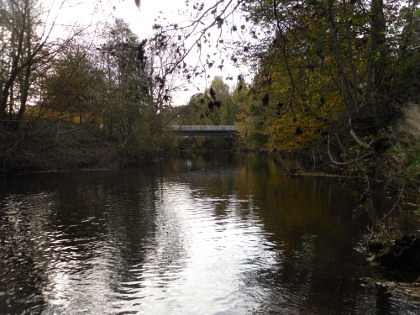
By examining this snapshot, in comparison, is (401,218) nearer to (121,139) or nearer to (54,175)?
(54,175)

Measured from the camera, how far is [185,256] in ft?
35.4

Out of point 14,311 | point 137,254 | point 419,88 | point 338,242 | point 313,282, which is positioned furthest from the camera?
point 419,88

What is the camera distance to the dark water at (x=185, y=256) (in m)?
7.79

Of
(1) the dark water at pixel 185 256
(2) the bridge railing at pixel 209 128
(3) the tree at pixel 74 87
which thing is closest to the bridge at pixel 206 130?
(2) the bridge railing at pixel 209 128

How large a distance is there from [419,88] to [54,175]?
86.7 feet

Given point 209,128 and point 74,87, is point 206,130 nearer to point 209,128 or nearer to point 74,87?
point 209,128

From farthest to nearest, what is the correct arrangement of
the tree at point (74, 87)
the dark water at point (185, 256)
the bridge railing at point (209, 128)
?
the bridge railing at point (209, 128) < the tree at point (74, 87) < the dark water at point (185, 256)

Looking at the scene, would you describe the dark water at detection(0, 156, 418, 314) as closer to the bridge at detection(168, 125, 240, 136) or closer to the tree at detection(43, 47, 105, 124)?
the tree at detection(43, 47, 105, 124)

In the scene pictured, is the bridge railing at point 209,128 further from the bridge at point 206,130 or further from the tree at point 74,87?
the tree at point 74,87

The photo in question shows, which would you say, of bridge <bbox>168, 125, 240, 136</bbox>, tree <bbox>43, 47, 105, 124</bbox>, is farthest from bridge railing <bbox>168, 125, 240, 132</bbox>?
tree <bbox>43, 47, 105, 124</bbox>

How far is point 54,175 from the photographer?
3141 cm

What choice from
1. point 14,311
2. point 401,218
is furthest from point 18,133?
point 401,218

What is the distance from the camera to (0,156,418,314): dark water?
7.79m

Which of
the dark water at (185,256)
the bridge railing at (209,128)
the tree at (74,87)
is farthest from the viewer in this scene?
the bridge railing at (209,128)
